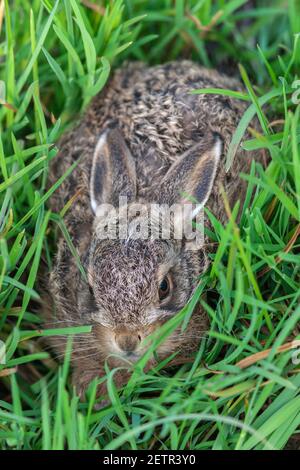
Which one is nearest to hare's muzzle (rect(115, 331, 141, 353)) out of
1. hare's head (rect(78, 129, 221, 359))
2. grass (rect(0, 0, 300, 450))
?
hare's head (rect(78, 129, 221, 359))

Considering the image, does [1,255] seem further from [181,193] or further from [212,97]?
[212,97]

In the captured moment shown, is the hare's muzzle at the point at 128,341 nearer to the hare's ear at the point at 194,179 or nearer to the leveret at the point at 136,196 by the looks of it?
the leveret at the point at 136,196

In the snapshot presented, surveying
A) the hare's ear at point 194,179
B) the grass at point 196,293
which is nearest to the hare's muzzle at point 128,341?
the grass at point 196,293

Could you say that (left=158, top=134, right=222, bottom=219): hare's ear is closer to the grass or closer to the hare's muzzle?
the grass

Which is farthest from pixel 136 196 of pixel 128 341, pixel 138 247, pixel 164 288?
pixel 128 341

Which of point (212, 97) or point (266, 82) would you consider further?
point (266, 82)

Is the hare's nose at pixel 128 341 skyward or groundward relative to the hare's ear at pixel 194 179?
groundward

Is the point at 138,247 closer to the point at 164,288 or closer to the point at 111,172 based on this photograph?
the point at 164,288
